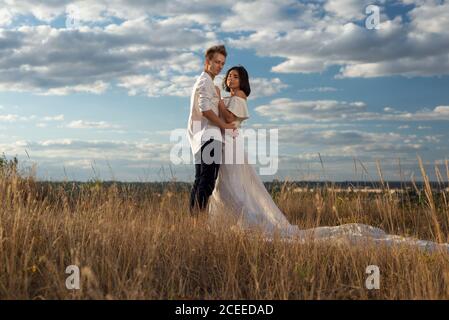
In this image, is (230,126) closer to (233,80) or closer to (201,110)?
(201,110)

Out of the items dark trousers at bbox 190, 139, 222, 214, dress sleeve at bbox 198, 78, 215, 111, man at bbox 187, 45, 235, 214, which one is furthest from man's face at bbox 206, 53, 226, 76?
dark trousers at bbox 190, 139, 222, 214

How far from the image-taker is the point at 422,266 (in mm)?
4395

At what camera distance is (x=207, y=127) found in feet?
22.0

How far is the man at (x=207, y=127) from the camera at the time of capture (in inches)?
260

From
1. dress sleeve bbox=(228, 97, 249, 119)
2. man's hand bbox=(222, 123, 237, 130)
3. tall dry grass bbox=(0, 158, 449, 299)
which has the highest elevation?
dress sleeve bbox=(228, 97, 249, 119)

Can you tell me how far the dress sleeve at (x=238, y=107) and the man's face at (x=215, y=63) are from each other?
469 millimetres

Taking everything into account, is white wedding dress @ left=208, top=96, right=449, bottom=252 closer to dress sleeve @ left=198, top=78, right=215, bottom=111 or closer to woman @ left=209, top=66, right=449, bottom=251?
woman @ left=209, top=66, right=449, bottom=251

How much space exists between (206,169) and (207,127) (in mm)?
544

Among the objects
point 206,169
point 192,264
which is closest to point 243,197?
point 206,169

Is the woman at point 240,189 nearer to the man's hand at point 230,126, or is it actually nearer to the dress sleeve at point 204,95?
the man's hand at point 230,126

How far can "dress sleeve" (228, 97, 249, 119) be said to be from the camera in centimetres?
691
